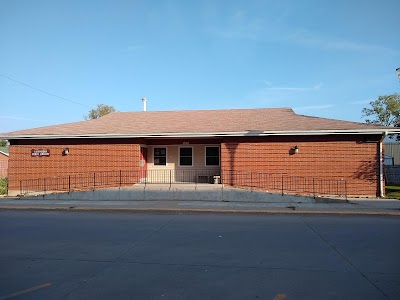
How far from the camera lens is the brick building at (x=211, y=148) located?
1797cm

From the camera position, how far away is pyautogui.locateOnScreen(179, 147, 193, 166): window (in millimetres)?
21469

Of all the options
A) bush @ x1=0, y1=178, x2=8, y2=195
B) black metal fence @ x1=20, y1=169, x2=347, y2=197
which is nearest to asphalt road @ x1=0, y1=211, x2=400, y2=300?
black metal fence @ x1=20, y1=169, x2=347, y2=197

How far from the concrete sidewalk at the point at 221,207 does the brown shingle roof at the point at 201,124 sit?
4.05 metres

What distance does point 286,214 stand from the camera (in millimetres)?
13391

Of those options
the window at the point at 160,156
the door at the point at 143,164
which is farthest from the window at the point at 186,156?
the door at the point at 143,164

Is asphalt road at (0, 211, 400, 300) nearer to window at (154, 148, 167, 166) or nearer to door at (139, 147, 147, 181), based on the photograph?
door at (139, 147, 147, 181)

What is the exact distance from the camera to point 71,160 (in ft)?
66.0

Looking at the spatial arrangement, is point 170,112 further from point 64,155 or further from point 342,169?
point 342,169

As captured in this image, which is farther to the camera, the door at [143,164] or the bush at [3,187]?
the bush at [3,187]

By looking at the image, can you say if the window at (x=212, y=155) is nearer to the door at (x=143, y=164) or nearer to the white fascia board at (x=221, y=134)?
the white fascia board at (x=221, y=134)

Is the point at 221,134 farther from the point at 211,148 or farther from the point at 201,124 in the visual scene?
the point at 211,148

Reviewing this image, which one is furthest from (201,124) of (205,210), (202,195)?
(205,210)

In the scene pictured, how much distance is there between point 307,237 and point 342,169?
10.2 metres

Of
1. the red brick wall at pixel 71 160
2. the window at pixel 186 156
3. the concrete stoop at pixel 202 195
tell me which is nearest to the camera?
the concrete stoop at pixel 202 195
